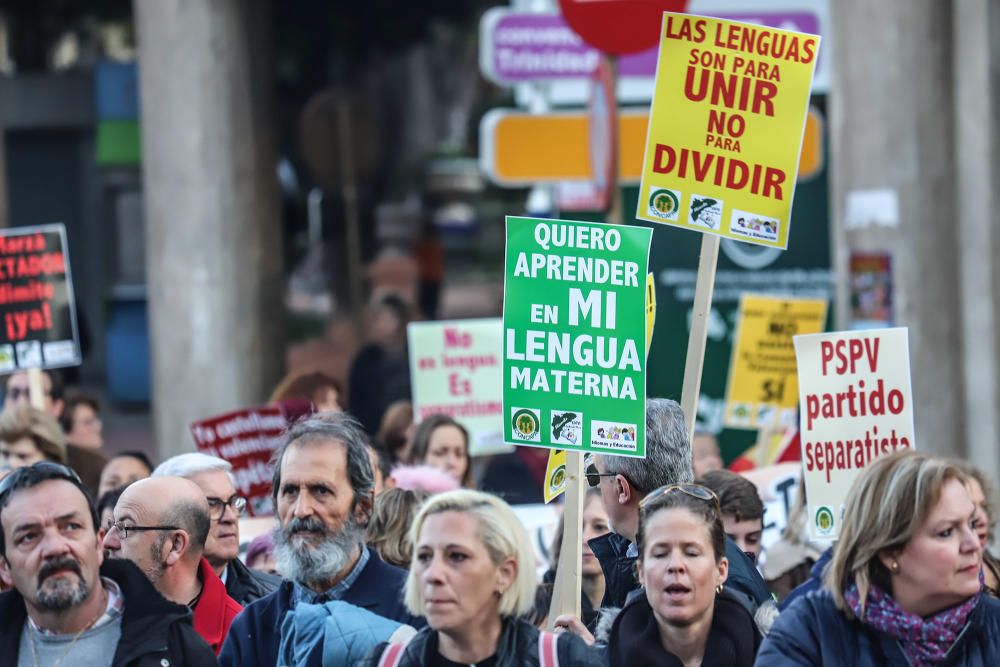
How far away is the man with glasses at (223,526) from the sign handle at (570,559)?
1102 mm

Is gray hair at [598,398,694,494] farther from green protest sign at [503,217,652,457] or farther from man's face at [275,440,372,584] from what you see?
man's face at [275,440,372,584]

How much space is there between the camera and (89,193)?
2336 centimetres

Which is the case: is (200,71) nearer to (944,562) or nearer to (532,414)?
(532,414)

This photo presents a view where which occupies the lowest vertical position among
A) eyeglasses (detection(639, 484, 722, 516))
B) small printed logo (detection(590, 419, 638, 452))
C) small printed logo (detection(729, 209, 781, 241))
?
eyeglasses (detection(639, 484, 722, 516))

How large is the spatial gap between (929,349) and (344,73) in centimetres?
1611

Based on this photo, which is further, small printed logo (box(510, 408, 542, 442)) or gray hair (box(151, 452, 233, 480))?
gray hair (box(151, 452, 233, 480))

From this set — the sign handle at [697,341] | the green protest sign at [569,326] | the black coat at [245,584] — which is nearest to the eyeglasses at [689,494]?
the green protest sign at [569,326]

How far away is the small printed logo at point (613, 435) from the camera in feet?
18.2

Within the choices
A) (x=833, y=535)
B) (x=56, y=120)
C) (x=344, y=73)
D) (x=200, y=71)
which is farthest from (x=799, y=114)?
(x=344, y=73)

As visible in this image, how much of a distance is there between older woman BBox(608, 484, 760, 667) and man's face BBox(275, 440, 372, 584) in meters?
0.86

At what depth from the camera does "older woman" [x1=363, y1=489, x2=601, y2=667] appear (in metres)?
4.41

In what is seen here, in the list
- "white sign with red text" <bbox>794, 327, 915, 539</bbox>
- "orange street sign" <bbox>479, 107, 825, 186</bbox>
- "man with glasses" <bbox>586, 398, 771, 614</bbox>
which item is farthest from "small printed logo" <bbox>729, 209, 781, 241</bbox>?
"orange street sign" <bbox>479, 107, 825, 186</bbox>

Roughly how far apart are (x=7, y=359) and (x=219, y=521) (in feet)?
12.6

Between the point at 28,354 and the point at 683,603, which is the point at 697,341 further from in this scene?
the point at 28,354
